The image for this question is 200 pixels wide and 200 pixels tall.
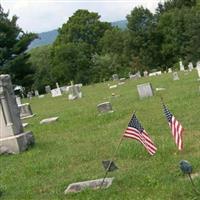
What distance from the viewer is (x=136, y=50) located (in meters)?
65.2

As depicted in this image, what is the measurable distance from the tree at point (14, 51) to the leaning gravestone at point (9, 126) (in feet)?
107

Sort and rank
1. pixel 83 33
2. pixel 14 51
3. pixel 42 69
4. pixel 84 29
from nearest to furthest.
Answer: pixel 14 51, pixel 42 69, pixel 84 29, pixel 83 33

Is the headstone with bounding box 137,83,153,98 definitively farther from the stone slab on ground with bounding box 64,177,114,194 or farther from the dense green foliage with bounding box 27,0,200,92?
the dense green foliage with bounding box 27,0,200,92

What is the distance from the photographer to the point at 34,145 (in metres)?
14.8

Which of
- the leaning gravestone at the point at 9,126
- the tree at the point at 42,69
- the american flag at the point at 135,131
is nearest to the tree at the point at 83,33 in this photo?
the tree at the point at 42,69

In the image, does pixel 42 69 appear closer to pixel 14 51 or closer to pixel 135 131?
pixel 14 51

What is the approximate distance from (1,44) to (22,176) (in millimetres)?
38168

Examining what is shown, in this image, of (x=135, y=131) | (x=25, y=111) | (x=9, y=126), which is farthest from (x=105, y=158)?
(x=25, y=111)

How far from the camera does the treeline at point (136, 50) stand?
5975 centimetres

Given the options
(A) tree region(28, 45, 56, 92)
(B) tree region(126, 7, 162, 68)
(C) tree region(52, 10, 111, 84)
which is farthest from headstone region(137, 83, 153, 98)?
(C) tree region(52, 10, 111, 84)

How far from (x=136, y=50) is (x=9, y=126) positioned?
51.7 meters

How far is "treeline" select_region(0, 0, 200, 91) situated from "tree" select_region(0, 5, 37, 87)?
234 inches

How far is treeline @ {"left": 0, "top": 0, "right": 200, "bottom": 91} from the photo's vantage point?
59750 mm

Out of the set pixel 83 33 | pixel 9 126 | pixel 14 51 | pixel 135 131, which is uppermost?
pixel 83 33
